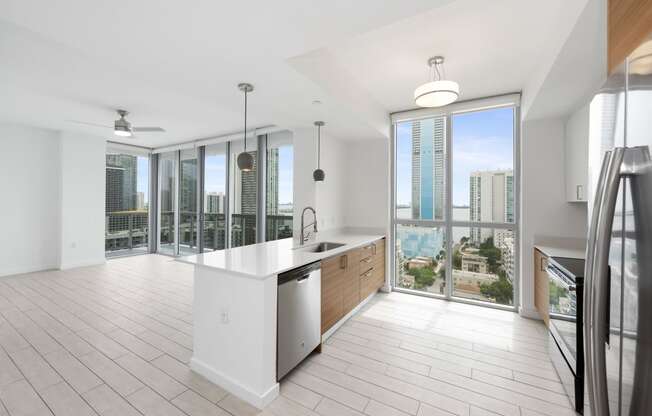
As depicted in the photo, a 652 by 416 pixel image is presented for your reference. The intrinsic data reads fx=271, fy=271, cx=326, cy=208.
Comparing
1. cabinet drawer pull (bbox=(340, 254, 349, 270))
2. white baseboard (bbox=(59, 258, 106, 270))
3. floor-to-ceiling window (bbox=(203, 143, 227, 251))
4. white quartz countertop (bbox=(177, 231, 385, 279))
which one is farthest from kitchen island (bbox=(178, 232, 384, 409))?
white baseboard (bbox=(59, 258, 106, 270))

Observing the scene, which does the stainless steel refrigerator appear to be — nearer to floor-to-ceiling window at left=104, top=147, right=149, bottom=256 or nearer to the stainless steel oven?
the stainless steel oven

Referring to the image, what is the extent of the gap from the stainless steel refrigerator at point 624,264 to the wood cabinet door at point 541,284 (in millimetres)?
2344

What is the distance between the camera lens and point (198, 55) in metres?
2.05

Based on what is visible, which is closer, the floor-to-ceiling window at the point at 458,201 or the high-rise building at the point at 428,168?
the floor-to-ceiling window at the point at 458,201

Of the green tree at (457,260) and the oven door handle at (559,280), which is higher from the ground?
the oven door handle at (559,280)

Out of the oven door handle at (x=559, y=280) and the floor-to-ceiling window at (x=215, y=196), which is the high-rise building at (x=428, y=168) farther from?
the floor-to-ceiling window at (x=215, y=196)

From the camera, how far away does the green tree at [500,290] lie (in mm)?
3674

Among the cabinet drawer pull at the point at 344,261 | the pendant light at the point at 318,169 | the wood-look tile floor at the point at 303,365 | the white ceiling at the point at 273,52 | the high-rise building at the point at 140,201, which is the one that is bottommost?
the wood-look tile floor at the point at 303,365

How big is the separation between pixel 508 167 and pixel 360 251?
235cm

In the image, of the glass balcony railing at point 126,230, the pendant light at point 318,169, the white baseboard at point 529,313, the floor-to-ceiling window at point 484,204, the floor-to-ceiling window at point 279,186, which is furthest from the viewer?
the glass balcony railing at point 126,230

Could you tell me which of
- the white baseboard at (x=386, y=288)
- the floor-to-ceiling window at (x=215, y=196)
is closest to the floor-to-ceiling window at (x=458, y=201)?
the white baseboard at (x=386, y=288)

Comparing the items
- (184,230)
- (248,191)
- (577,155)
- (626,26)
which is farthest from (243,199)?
(626,26)

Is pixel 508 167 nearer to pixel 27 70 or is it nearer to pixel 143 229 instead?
pixel 27 70

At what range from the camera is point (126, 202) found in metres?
6.99
